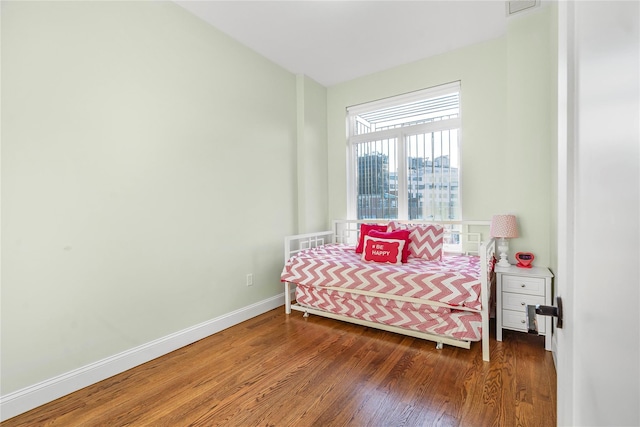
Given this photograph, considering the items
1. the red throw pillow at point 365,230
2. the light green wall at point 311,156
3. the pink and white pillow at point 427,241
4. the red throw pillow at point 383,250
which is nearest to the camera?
the red throw pillow at point 383,250

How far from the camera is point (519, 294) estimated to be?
2211mm

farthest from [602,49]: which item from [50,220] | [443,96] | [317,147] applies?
[317,147]

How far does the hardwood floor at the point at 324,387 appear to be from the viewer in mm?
1493

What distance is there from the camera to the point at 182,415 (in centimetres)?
153

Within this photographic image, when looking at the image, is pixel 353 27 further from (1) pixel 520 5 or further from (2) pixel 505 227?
(2) pixel 505 227

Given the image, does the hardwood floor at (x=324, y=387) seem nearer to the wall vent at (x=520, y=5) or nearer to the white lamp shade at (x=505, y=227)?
the white lamp shade at (x=505, y=227)

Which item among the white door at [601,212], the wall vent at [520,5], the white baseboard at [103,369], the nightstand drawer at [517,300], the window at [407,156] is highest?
the wall vent at [520,5]

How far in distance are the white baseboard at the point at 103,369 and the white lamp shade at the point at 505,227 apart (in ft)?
7.78

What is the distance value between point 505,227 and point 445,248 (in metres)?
0.80

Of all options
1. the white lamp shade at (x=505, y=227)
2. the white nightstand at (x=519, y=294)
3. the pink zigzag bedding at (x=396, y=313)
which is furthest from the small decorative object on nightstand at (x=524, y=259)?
the pink zigzag bedding at (x=396, y=313)

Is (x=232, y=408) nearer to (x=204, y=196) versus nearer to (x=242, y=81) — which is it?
(x=204, y=196)

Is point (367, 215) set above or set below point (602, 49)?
below

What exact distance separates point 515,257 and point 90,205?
3.19m

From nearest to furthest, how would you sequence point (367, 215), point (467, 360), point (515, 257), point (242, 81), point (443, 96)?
1. point (467, 360)
2. point (515, 257)
3. point (242, 81)
4. point (443, 96)
5. point (367, 215)
